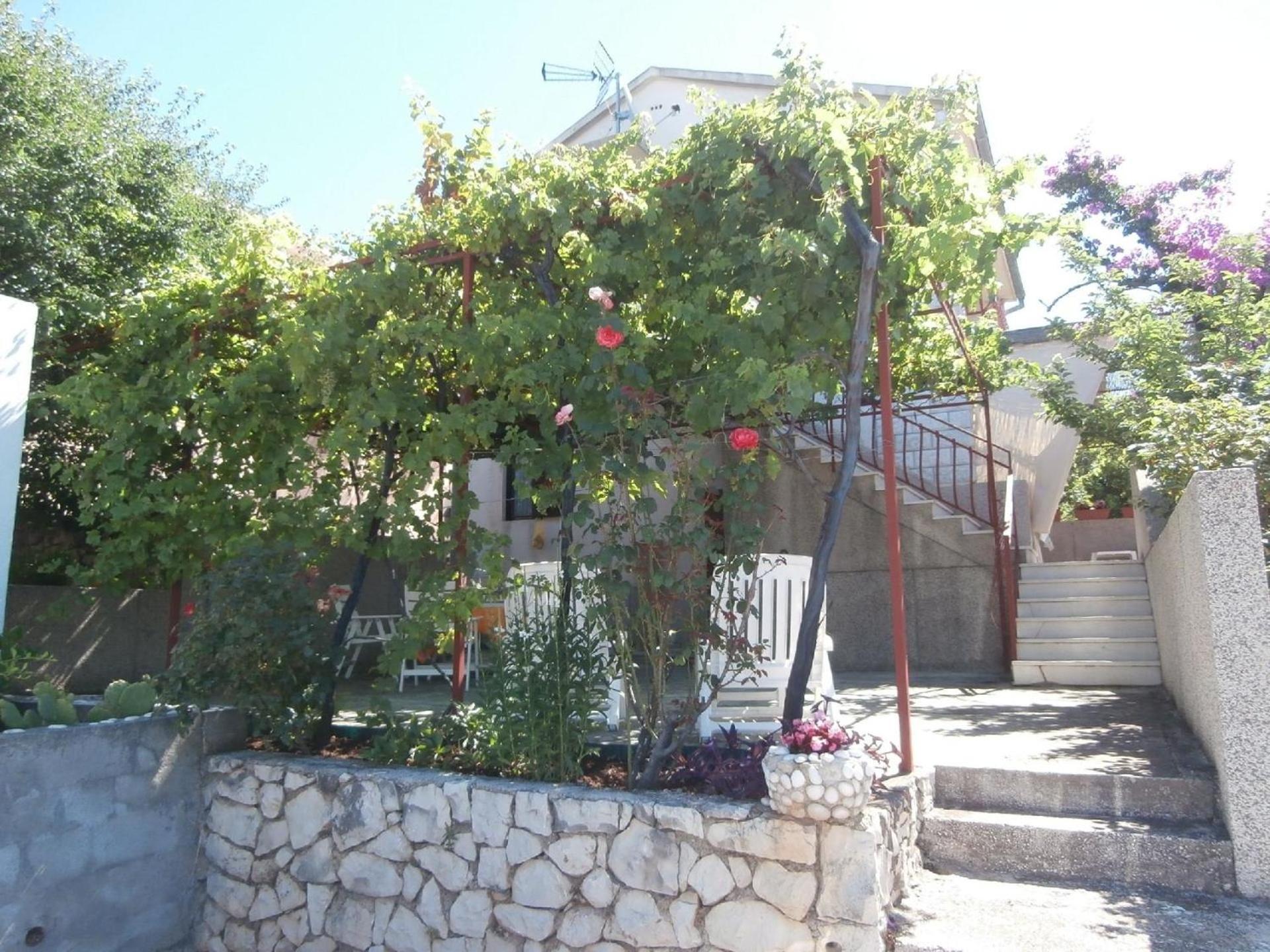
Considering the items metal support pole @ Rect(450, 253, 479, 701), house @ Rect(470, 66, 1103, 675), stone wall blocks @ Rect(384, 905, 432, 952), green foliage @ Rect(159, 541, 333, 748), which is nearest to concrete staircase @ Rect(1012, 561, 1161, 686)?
house @ Rect(470, 66, 1103, 675)

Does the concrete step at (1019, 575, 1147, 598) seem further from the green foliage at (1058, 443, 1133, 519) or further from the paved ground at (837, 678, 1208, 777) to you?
the green foliage at (1058, 443, 1133, 519)

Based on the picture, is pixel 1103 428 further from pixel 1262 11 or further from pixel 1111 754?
pixel 1111 754

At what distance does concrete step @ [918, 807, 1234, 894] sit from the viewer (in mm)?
3521

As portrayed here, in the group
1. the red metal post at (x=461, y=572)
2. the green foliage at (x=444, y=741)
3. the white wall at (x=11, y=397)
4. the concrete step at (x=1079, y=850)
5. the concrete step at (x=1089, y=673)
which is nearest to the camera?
the concrete step at (x=1079, y=850)

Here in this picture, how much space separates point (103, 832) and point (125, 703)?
59 cm

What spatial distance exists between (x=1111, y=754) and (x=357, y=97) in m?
8.12

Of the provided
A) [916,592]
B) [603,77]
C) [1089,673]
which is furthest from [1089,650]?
[603,77]

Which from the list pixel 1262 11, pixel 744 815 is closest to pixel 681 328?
pixel 744 815

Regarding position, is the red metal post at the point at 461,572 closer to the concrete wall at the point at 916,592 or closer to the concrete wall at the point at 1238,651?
the concrete wall at the point at 1238,651

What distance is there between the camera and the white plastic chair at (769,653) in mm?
4395

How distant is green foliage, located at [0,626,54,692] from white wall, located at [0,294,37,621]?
0.16 m

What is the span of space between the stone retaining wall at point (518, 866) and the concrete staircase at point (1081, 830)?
0.22 meters

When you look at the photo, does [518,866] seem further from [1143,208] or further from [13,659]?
[1143,208]

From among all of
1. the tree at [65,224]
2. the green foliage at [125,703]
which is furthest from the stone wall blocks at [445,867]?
the tree at [65,224]
